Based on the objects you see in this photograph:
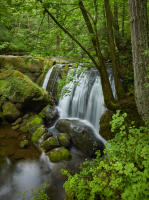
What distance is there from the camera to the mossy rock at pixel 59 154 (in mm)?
5170

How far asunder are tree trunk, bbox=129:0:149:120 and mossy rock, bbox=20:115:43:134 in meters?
5.60

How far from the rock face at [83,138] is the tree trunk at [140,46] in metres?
2.78

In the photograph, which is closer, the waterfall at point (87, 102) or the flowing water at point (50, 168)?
the flowing water at point (50, 168)

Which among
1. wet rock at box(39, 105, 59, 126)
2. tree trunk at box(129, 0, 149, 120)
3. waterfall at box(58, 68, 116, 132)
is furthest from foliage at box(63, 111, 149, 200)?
wet rock at box(39, 105, 59, 126)

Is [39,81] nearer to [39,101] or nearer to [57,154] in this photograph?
[39,101]

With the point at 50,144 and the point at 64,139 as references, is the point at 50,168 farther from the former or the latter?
the point at 64,139

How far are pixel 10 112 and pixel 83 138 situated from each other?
192 inches

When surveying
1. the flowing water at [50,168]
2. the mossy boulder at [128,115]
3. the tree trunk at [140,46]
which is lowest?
the flowing water at [50,168]

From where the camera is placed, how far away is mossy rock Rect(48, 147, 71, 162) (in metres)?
5.17

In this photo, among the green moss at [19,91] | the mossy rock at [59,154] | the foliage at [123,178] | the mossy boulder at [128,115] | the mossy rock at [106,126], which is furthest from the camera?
the green moss at [19,91]

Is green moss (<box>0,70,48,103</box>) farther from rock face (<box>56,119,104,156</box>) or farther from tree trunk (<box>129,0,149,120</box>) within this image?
tree trunk (<box>129,0,149,120</box>)

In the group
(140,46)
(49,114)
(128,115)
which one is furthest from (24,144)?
(140,46)

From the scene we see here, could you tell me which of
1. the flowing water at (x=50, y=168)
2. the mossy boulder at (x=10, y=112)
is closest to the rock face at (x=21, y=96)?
the mossy boulder at (x=10, y=112)

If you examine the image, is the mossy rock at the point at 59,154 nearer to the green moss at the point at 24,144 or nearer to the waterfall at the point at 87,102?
the green moss at the point at 24,144
